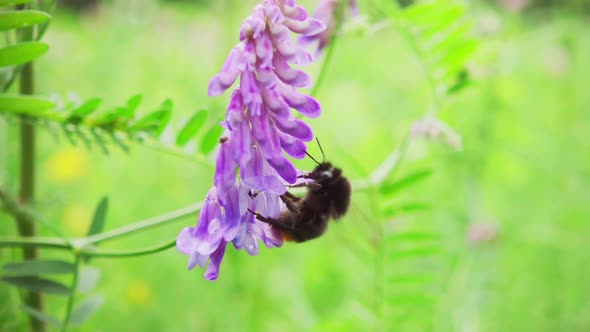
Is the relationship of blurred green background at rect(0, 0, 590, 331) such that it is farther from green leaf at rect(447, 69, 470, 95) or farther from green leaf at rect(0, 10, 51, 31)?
green leaf at rect(0, 10, 51, 31)

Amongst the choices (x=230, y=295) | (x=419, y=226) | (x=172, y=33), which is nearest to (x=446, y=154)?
(x=419, y=226)

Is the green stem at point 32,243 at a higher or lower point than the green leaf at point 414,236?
higher

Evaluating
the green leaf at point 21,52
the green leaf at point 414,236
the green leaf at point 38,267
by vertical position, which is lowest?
the green leaf at point 414,236

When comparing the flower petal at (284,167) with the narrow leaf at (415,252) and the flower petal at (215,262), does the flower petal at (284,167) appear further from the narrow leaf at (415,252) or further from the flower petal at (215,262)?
A: the narrow leaf at (415,252)

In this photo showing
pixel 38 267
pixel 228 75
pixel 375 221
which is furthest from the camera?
Result: pixel 375 221

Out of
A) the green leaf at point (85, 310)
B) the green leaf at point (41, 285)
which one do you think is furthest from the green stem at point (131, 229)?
the green leaf at point (85, 310)

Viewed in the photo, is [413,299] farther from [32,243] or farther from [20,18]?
[20,18]

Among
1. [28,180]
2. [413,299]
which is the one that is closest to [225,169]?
[28,180]
